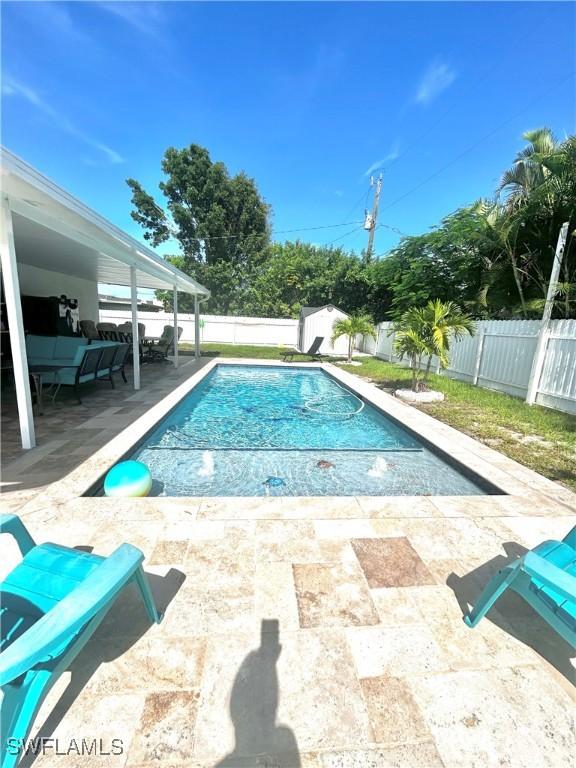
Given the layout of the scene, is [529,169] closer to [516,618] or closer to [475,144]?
[475,144]

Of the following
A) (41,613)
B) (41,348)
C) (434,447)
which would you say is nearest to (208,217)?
(41,348)

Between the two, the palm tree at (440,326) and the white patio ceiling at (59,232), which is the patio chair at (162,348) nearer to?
the white patio ceiling at (59,232)

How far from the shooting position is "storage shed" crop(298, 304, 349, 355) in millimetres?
17953

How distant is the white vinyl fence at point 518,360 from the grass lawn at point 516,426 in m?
0.33

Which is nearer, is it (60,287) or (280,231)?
(60,287)

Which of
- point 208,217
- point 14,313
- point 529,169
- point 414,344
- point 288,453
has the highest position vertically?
point 208,217

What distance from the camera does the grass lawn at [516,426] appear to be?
407cm

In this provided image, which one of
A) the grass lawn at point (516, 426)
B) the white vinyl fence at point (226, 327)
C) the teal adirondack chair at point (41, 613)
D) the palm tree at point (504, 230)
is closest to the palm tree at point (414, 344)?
the grass lawn at point (516, 426)

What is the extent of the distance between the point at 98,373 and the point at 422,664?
7003mm

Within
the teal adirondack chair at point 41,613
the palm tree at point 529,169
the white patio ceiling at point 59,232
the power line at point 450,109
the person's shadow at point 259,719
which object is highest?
the power line at point 450,109

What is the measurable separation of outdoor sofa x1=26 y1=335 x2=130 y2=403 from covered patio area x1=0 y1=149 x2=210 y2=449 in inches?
20.9

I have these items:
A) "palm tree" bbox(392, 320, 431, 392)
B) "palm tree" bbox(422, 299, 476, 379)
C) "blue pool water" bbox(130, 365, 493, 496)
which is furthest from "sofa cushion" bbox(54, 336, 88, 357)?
"palm tree" bbox(422, 299, 476, 379)

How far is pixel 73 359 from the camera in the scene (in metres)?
6.73

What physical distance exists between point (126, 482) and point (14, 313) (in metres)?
2.20
